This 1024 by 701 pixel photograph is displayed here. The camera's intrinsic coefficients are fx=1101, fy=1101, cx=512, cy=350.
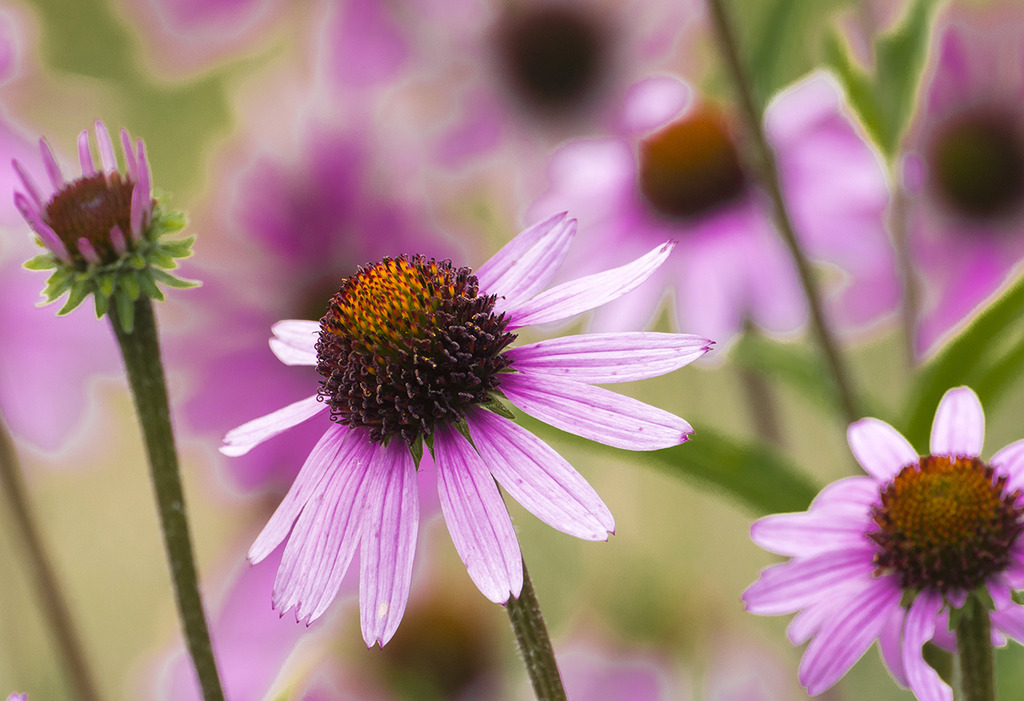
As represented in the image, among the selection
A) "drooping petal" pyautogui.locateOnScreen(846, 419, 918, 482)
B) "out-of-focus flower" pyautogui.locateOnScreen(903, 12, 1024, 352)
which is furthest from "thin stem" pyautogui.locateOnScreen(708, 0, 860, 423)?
"out-of-focus flower" pyautogui.locateOnScreen(903, 12, 1024, 352)

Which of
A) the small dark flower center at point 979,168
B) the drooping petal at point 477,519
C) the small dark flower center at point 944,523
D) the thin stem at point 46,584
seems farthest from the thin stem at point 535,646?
the small dark flower center at point 979,168

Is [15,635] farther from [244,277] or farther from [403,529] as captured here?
[403,529]

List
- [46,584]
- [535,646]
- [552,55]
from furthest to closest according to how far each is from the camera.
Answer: [552,55] → [46,584] → [535,646]

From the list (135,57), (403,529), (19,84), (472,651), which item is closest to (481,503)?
(403,529)

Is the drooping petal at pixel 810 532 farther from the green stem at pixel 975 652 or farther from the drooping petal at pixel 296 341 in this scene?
the drooping petal at pixel 296 341

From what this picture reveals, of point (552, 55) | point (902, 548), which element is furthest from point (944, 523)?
point (552, 55)

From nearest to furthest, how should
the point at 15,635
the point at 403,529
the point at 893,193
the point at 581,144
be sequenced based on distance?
the point at 403,529 < the point at 893,193 < the point at 15,635 < the point at 581,144

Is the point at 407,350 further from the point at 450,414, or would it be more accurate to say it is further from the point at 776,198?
the point at 776,198
